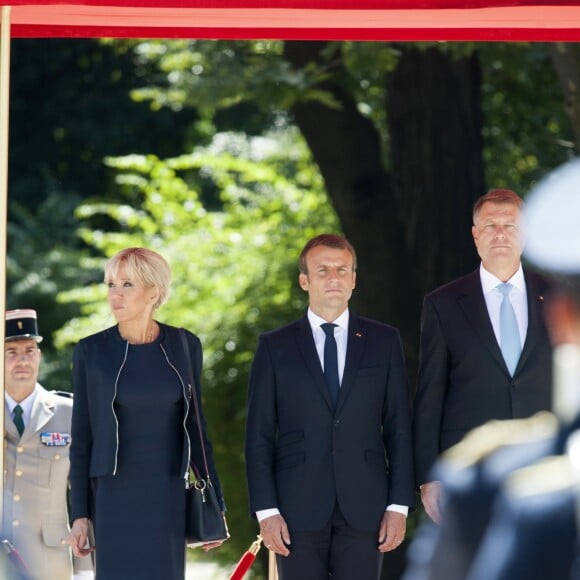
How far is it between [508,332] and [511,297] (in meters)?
0.14

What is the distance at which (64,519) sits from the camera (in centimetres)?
599

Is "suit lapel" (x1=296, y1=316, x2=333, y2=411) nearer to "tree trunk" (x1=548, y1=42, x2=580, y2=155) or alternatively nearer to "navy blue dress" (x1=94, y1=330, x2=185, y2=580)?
"navy blue dress" (x1=94, y1=330, x2=185, y2=580)

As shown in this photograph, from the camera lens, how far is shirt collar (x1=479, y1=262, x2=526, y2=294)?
5.37 m

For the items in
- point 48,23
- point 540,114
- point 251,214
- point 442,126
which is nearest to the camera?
point 48,23

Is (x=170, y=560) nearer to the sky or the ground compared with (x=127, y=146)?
nearer to the ground

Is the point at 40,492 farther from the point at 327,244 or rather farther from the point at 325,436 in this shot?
the point at 327,244

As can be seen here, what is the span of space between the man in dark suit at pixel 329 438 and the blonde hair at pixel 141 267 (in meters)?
0.46

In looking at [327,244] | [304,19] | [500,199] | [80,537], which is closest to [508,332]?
[500,199]

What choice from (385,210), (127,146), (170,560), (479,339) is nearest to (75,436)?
(170,560)

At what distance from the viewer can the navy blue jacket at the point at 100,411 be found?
525 cm

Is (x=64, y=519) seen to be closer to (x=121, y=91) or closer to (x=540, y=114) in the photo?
(x=540, y=114)

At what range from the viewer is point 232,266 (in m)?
12.9

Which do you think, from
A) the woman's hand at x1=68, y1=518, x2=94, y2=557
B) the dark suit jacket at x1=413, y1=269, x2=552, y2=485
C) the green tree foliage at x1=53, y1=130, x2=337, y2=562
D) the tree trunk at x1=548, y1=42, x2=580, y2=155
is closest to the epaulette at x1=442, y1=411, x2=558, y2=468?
the dark suit jacket at x1=413, y1=269, x2=552, y2=485

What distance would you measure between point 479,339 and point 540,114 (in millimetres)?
7449
